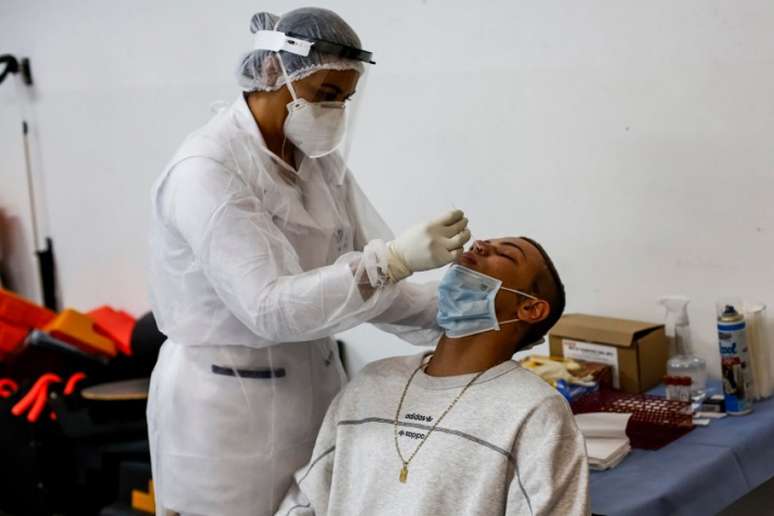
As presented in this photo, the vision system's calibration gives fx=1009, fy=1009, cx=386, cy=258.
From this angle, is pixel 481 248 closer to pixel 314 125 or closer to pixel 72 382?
pixel 314 125

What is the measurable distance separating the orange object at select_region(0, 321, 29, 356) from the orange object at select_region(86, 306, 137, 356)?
0.28 metres

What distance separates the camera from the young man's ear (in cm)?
182

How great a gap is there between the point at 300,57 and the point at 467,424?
2.40 ft

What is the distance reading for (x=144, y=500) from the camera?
319 centimetres

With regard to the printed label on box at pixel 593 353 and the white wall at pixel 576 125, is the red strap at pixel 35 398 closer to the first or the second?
the white wall at pixel 576 125

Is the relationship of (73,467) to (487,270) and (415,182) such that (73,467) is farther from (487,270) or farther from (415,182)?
(487,270)

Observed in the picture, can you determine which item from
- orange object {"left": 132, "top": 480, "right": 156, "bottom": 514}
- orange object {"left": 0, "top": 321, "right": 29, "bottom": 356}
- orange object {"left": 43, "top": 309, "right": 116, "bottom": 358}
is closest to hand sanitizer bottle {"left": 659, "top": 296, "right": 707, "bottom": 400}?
orange object {"left": 132, "top": 480, "right": 156, "bottom": 514}

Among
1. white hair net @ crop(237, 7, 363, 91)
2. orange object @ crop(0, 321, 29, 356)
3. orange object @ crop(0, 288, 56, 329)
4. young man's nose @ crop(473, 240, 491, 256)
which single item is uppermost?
white hair net @ crop(237, 7, 363, 91)

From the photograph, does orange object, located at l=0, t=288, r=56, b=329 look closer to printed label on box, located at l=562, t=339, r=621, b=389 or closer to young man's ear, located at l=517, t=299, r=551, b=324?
printed label on box, located at l=562, t=339, r=621, b=389

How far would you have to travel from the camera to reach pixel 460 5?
9.09ft

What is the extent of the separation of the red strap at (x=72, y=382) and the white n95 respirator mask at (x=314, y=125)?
187 centimetres

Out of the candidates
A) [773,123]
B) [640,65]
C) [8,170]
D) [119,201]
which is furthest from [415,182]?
[8,170]

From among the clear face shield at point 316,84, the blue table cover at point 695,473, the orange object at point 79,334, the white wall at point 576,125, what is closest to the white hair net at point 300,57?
the clear face shield at point 316,84

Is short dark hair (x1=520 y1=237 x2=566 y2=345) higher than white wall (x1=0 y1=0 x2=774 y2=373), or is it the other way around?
white wall (x1=0 y1=0 x2=774 y2=373)
